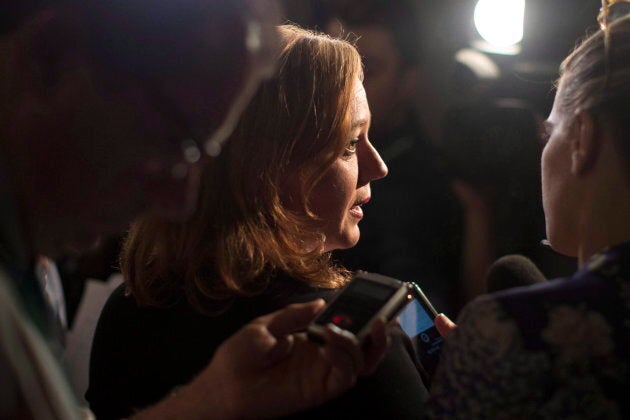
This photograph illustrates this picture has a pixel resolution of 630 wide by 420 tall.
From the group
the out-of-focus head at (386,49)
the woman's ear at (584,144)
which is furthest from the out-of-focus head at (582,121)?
the out-of-focus head at (386,49)

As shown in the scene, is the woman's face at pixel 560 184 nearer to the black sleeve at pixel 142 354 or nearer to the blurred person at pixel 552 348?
the blurred person at pixel 552 348

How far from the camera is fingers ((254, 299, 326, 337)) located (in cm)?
85

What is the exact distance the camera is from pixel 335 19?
2.43 meters

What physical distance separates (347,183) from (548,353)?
59cm

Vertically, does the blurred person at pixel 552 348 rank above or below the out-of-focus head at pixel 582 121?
below

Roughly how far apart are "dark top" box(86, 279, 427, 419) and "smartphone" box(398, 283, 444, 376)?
78 mm

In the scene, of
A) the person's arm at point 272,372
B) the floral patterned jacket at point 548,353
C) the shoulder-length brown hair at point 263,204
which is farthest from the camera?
the shoulder-length brown hair at point 263,204

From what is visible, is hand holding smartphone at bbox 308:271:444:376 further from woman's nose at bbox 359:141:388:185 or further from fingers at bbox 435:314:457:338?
woman's nose at bbox 359:141:388:185

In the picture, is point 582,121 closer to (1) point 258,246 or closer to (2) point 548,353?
(2) point 548,353

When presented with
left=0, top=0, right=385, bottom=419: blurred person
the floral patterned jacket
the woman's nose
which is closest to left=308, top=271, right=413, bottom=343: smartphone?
the floral patterned jacket

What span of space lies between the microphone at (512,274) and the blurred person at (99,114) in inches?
31.8

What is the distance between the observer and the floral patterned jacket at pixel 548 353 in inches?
27.6

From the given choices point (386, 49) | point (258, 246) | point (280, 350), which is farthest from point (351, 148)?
point (386, 49)

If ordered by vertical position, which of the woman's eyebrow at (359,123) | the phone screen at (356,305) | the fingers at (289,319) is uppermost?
the woman's eyebrow at (359,123)
